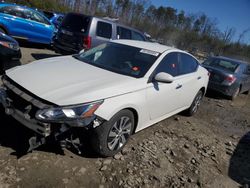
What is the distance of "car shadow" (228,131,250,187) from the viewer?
370 cm

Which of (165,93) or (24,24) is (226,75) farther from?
(24,24)

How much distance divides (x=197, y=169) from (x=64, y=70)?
2562 millimetres

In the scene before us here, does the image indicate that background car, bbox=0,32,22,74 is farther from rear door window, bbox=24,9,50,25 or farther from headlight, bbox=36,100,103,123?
rear door window, bbox=24,9,50,25

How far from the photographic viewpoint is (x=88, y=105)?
2.91 m

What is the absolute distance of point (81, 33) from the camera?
8.05 meters

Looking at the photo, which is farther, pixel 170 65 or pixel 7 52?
pixel 7 52

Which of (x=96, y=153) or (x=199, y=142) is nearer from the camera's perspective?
(x=96, y=153)

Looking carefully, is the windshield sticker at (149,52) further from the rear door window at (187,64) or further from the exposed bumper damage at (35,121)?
the exposed bumper damage at (35,121)

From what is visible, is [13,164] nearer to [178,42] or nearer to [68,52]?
[68,52]

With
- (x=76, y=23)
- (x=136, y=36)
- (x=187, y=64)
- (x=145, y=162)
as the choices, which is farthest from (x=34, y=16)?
(x=145, y=162)

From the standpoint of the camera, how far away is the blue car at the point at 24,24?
8969mm

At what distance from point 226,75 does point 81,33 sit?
5059 millimetres

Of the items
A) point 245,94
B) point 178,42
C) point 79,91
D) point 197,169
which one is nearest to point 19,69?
point 79,91

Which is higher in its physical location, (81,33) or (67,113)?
(81,33)
